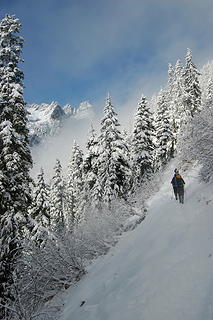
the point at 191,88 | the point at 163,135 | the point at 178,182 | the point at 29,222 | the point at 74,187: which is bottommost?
the point at 178,182

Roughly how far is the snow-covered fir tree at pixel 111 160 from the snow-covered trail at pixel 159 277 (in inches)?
488

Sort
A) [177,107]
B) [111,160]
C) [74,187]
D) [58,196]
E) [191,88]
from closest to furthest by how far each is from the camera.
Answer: [111,160] < [191,88] < [58,196] < [177,107] < [74,187]

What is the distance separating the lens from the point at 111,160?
25719 millimetres

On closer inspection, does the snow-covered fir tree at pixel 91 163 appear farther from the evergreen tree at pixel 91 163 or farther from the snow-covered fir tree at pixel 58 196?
the snow-covered fir tree at pixel 58 196

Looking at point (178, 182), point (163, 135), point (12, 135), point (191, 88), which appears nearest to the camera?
point (12, 135)

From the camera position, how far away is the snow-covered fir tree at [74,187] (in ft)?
124

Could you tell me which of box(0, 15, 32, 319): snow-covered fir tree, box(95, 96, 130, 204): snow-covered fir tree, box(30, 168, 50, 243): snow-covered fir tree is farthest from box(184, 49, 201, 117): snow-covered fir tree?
box(0, 15, 32, 319): snow-covered fir tree

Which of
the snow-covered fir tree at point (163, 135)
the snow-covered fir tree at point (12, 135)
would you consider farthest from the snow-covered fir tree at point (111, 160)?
the snow-covered fir tree at point (163, 135)

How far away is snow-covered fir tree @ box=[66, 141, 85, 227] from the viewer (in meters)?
37.8

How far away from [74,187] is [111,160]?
21.8 meters

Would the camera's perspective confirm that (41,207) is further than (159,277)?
Yes

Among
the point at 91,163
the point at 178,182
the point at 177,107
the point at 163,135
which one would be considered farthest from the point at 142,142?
the point at 178,182

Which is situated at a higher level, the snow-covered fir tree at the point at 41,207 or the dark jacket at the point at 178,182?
the snow-covered fir tree at the point at 41,207

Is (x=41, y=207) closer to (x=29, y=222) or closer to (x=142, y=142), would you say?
(x=142, y=142)
